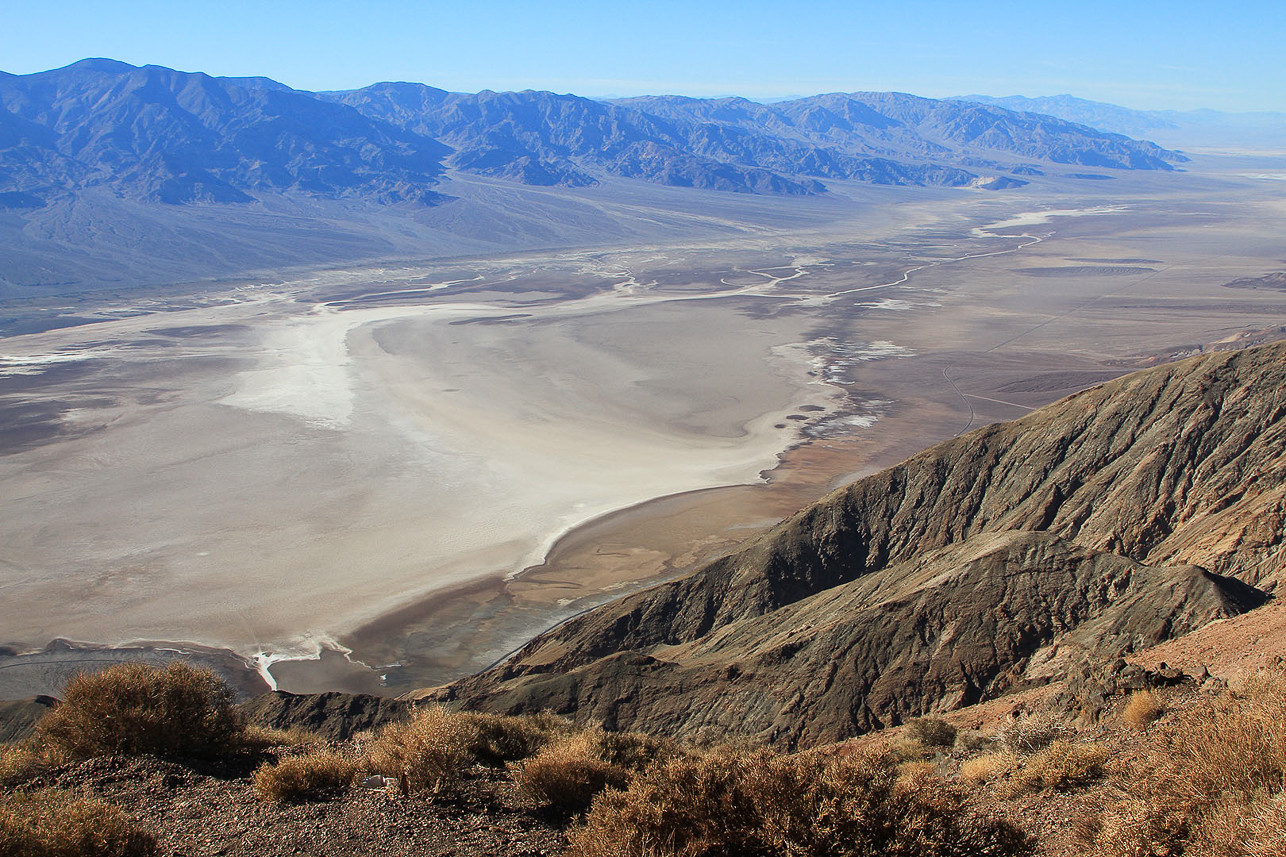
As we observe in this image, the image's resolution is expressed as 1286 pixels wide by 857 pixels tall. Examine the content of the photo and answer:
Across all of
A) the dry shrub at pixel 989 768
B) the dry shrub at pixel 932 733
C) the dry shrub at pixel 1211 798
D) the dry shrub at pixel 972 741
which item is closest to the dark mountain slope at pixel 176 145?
the dry shrub at pixel 932 733

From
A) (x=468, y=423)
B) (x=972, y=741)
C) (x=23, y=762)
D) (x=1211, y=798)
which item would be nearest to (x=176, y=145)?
(x=468, y=423)

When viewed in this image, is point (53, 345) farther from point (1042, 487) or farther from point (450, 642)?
point (1042, 487)

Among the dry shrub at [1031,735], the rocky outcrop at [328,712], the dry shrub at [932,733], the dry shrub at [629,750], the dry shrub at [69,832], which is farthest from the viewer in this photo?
the rocky outcrop at [328,712]

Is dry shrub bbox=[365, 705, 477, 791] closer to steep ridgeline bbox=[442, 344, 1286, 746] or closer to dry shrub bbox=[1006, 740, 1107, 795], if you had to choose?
dry shrub bbox=[1006, 740, 1107, 795]

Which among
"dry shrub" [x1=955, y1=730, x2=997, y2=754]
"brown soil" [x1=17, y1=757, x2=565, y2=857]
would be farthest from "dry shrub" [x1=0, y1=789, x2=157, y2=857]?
"dry shrub" [x1=955, y1=730, x2=997, y2=754]

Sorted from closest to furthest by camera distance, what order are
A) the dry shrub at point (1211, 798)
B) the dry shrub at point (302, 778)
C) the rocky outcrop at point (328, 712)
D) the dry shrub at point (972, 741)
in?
the dry shrub at point (1211, 798) → the dry shrub at point (302, 778) → the dry shrub at point (972, 741) → the rocky outcrop at point (328, 712)

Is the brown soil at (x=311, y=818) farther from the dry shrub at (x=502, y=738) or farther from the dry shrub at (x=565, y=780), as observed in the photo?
the dry shrub at (x=502, y=738)
